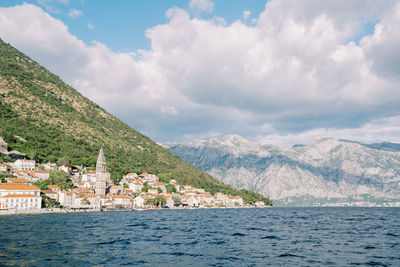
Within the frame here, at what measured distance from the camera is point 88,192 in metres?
145

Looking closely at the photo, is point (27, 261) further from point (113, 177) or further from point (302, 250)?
point (113, 177)

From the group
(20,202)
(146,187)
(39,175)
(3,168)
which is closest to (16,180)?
(3,168)

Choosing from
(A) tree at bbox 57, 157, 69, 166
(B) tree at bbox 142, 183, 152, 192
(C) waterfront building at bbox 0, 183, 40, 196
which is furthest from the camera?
(B) tree at bbox 142, 183, 152, 192

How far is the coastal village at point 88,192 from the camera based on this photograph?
10807 centimetres

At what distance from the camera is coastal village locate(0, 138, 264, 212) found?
108075 millimetres

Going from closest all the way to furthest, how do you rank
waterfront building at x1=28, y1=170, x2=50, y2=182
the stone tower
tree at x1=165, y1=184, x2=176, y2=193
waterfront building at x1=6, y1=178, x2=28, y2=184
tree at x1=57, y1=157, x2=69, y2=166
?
waterfront building at x1=6, y1=178, x2=28, y2=184 < waterfront building at x1=28, y1=170, x2=50, y2=182 < tree at x1=57, y1=157, x2=69, y2=166 < the stone tower < tree at x1=165, y1=184, x2=176, y2=193

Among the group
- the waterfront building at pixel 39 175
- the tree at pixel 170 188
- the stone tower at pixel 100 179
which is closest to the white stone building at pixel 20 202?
the waterfront building at pixel 39 175

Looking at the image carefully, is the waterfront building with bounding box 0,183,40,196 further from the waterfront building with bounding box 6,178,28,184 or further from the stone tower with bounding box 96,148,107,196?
the stone tower with bounding box 96,148,107,196

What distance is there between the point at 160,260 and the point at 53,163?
143090 mm

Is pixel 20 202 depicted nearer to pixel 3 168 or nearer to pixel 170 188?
pixel 3 168

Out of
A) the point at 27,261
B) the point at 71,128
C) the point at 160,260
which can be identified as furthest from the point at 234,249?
the point at 71,128

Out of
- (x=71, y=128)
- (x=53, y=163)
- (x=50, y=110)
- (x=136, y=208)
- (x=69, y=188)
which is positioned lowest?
(x=136, y=208)

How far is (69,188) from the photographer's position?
14250cm

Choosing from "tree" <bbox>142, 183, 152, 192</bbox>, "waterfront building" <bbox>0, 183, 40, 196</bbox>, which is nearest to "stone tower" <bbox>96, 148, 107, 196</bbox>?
"tree" <bbox>142, 183, 152, 192</bbox>
